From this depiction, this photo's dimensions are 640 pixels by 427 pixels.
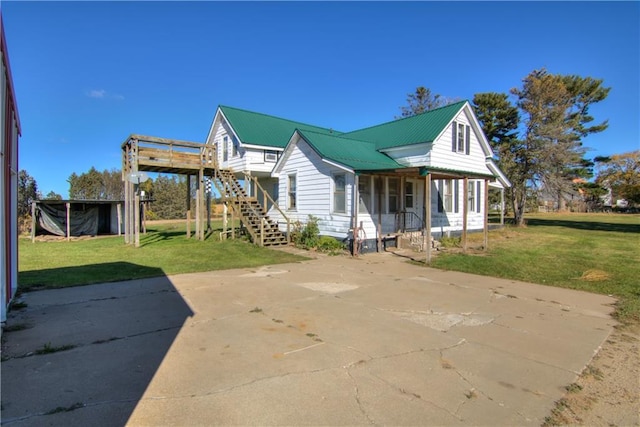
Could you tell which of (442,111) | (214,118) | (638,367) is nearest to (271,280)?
(638,367)

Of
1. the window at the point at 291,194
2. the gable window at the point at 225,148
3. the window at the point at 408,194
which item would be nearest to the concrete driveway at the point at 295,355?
the window at the point at 408,194

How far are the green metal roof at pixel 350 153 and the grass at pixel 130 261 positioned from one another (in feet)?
13.7

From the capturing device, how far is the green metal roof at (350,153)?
13.6m

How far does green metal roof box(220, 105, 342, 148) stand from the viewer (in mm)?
20078

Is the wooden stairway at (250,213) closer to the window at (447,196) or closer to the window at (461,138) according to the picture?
the window at (447,196)

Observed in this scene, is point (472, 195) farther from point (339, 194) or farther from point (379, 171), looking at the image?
point (379, 171)

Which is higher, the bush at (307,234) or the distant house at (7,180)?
the distant house at (7,180)

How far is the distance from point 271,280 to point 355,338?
13.4ft

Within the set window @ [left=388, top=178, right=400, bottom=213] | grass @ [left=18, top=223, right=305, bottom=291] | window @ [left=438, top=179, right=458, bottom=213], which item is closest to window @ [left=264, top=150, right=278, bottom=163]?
grass @ [left=18, top=223, right=305, bottom=291]

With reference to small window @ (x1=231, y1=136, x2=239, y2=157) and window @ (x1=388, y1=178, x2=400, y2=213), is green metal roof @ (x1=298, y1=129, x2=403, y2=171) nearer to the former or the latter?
window @ (x1=388, y1=178, x2=400, y2=213)

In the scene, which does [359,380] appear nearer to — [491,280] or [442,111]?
[491,280]

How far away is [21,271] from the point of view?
9352 mm

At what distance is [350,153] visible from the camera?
1501cm

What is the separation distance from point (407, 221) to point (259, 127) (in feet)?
36.5
